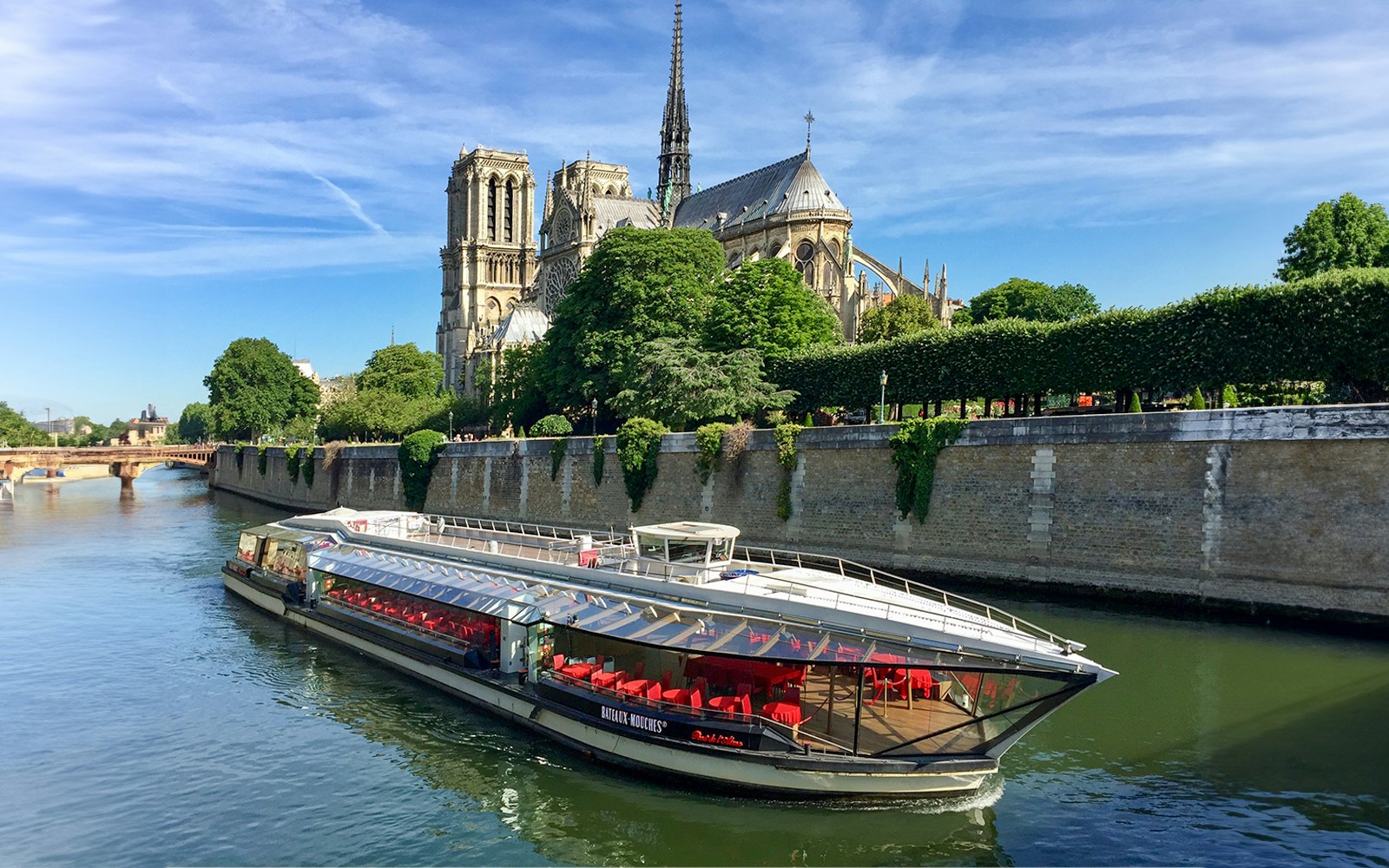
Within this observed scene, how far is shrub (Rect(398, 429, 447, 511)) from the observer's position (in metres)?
54.2

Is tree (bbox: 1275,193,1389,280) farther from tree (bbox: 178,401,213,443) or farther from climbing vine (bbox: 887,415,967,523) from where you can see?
tree (bbox: 178,401,213,443)

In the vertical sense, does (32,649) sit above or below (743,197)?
below

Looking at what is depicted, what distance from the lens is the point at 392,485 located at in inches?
2240

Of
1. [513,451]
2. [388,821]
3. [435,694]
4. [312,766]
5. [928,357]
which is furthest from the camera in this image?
[513,451]

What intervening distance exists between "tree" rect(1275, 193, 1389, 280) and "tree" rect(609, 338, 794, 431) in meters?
22.8

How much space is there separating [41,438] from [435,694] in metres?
157

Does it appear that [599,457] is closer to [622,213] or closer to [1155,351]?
[1155,351]

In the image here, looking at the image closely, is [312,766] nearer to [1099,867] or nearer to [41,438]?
[1099,867]

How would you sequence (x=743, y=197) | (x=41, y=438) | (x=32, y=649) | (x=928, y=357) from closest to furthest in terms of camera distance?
1. (x=32, y=649)
2. (x=928, y=357)
3. (x=743, y=197)
4. (x=41, y=438)

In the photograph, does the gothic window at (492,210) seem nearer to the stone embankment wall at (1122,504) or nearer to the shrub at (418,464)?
the shrub at (418,464)

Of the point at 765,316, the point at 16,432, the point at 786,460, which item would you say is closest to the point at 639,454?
the point at 786,460

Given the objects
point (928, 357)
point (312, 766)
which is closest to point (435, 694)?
point (312, 766)

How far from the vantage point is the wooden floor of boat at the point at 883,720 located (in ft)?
44.2

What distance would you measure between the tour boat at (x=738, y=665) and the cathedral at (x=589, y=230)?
4691 centimetres
